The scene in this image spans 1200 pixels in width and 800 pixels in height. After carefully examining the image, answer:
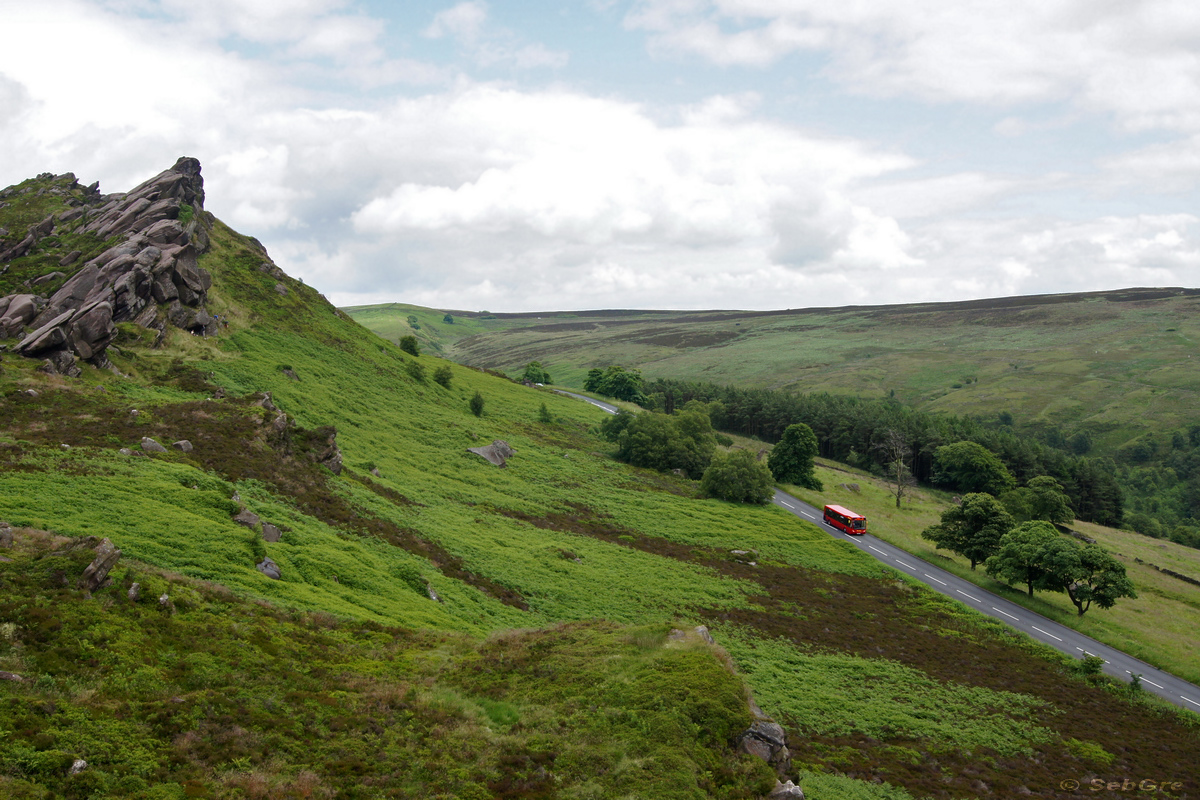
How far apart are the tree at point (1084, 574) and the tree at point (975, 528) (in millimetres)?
10793

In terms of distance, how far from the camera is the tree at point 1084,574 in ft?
205

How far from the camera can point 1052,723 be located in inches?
1628

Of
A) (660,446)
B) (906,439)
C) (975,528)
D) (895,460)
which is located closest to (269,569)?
(975,528)

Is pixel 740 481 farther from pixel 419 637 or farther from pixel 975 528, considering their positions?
pixel 419 637

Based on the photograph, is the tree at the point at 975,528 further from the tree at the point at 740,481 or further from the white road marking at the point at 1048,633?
the tree at the point at 740,481

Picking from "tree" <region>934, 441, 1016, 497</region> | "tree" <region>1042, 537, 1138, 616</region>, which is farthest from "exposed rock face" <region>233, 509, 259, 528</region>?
"tree" <region>934, 441, 1016, 497</region>

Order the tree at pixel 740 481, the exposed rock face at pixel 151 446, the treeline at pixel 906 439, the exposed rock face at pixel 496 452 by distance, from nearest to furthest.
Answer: the exposed rock face at pixel 151 446, the exposed rock face at pixel 496 452, the tree at pixel 740 481, the treeline at pixel 906 439

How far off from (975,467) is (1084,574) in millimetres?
76443

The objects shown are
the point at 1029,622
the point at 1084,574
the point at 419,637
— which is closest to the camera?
the point at 419,637

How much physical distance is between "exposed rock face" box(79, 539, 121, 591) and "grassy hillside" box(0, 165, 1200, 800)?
486 millimetres

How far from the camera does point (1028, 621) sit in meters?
63.5

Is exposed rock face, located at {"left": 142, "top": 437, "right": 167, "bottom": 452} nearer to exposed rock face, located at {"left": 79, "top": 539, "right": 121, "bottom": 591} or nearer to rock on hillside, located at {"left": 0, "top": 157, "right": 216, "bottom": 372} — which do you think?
rock on hillside, located at {"left": 0, "top": 157, "right": 216, "bottom": 372}

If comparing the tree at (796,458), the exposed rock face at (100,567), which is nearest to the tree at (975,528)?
the tree at (796,458)

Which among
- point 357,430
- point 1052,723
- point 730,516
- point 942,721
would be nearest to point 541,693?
point 942,721
